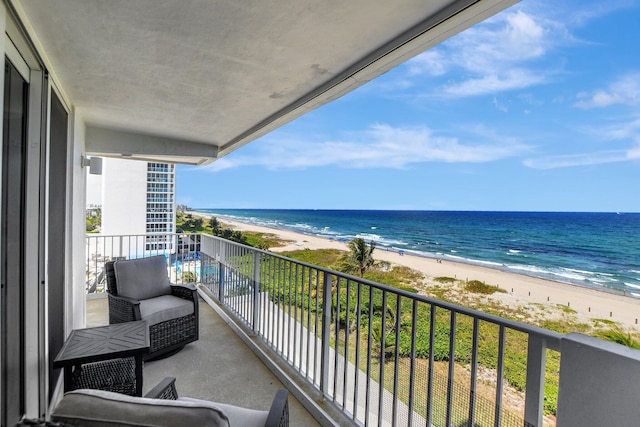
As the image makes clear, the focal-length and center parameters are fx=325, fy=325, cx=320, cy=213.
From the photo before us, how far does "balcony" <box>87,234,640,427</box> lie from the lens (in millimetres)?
987

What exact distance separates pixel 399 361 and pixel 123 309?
8.89 ft

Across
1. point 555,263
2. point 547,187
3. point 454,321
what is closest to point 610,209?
point 547,187

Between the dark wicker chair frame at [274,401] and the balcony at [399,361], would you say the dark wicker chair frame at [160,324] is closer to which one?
the balcony at [399,361]

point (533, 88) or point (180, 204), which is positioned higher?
point (533, 88)

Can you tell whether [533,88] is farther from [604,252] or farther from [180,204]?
[180,204]

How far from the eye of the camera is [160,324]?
3.06 metres

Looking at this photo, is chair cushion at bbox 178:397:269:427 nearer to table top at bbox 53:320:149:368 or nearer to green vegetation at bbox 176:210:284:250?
table top at bbox 53:320:149:368

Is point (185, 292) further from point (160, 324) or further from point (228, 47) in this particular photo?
point (228, 47)

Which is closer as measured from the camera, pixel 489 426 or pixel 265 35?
pixel 489 426

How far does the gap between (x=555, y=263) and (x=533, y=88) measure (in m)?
17.6

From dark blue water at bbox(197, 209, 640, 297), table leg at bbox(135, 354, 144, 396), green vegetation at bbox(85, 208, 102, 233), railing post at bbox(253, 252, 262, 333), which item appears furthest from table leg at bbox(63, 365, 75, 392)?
dark blue water at bbox(197, 209, 640, 297)

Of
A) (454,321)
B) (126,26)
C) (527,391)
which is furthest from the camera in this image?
(126,26)

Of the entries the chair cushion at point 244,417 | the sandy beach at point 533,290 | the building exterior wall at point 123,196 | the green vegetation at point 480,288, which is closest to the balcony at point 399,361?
the chair cushion at point 244,417

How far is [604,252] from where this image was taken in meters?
28.1
